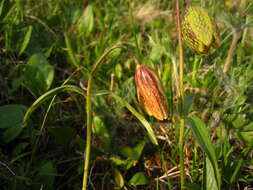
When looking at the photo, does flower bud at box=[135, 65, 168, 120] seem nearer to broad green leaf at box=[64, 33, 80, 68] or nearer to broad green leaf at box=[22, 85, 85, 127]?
broad green leaf at box=[22, 85, 85, 127]

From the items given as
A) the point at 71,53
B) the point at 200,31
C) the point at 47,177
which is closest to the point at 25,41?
the point at 71,53

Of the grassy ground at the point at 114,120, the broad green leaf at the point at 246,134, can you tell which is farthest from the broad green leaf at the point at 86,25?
the broad green leaf at the point at 246,134

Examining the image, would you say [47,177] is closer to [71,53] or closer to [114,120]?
[114,120]

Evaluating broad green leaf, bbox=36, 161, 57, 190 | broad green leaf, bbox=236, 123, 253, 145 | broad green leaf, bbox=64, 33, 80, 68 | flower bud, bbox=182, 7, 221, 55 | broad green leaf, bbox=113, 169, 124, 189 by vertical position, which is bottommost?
broad green leaf, bbox=113, 169, 124, 189

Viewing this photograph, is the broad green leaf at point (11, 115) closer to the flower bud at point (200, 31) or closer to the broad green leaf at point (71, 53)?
the broad green leaf at point (71, 53)

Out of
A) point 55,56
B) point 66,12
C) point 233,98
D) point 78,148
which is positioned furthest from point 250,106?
point 66,12

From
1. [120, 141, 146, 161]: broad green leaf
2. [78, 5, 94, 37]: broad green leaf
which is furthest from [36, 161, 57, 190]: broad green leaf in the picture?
[78, 5, 94, 37]: broad green leaf

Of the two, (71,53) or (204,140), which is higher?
(71,53)

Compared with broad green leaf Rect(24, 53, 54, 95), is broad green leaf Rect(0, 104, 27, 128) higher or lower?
lower
